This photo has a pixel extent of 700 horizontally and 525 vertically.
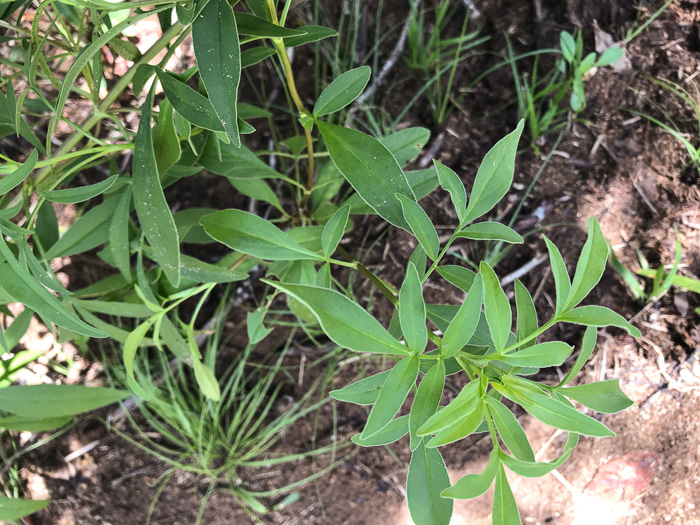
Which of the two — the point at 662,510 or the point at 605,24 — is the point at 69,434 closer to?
the point at 662,510

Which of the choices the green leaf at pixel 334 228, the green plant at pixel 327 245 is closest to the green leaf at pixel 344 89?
the green plant at pixel 327 245

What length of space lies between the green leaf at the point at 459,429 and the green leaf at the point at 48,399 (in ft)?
2.38

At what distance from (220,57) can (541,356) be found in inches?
18.2

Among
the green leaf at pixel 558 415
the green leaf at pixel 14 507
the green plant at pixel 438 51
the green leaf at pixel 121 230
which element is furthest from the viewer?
the green plant at pixel 438 51

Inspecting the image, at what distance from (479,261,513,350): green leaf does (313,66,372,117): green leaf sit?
0.30 meters

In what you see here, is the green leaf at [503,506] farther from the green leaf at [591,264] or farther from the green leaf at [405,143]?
the green leaf at [405,143]

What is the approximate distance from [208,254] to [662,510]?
1250 mm

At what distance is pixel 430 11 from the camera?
130cm

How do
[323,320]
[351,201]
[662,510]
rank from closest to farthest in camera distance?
[323,320], [351,201], [662,510]

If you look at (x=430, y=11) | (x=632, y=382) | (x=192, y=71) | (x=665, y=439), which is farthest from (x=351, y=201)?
(x=665, y=439)

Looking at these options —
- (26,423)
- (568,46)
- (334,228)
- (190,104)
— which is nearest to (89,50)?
(190,104)

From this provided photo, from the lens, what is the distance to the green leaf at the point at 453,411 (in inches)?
18.7

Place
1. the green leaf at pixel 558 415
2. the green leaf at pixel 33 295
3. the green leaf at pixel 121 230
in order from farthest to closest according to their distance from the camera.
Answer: the green leaf at pixel 121 230, the green leaf at pixel 33 295, the green leaf at pixel 558 415

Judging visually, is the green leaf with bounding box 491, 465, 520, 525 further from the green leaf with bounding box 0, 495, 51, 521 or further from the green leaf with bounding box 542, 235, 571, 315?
the green leaf with bounding box 0, 495, 51, 521
